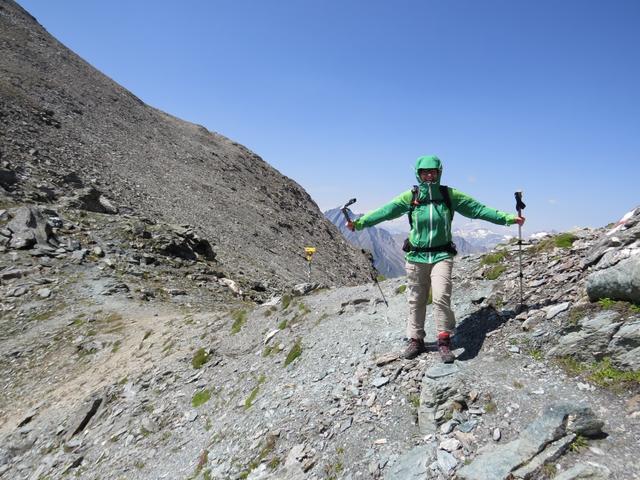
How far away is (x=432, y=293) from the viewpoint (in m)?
9.09

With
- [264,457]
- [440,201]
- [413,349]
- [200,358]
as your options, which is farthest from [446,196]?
[200,358]

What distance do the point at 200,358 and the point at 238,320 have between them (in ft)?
8.78

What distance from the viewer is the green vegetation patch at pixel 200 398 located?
1253cm

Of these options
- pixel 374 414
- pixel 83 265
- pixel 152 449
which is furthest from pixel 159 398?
pixel 83 265

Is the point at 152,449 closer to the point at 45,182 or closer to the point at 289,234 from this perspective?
the point at 45,182

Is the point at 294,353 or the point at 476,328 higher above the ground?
the point at 476,328

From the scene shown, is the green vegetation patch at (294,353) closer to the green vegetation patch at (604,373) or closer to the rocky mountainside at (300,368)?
the rocky mountainside at (300,368)

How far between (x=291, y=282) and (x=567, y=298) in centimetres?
3040

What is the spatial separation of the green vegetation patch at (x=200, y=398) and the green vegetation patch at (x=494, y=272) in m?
9.08

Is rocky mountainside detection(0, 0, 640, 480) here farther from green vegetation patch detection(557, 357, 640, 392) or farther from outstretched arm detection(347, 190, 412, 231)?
outstretched arm detection(347, 190, 412, 231)

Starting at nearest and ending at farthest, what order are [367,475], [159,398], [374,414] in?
[367,475] → [374,414] → [159,398]

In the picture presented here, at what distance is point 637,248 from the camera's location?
8.45m

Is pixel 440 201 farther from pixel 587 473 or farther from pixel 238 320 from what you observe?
pixel 238 320

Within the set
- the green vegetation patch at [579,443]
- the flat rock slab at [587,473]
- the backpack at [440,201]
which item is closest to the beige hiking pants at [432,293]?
the backpack at [440,201]
